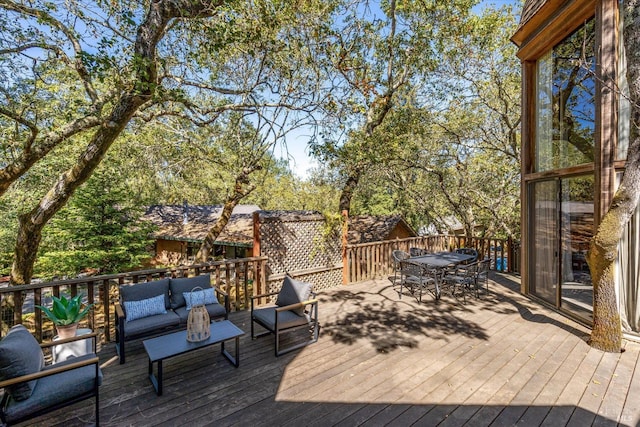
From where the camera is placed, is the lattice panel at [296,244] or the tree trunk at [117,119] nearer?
the tree trunk at [117,119]

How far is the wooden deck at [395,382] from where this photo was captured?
2680 mm

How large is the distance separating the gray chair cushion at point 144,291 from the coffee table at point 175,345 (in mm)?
938

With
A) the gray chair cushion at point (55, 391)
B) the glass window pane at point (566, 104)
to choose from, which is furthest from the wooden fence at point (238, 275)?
the glass window pane at point (566, 104)

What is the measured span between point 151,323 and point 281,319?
5.65 ft

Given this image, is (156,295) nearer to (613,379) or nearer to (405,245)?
(613,379)

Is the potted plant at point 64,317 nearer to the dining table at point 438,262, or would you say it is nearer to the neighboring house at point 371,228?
the dining table at point 438,262

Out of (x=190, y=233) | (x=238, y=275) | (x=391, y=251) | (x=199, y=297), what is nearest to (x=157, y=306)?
(x=199, y=297)

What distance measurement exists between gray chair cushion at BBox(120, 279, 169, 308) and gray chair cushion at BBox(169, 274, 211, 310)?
86mm

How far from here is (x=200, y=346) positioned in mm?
3285

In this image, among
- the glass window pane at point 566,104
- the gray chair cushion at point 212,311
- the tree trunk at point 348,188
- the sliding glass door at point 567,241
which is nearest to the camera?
the gray chair cushion at point 212,311

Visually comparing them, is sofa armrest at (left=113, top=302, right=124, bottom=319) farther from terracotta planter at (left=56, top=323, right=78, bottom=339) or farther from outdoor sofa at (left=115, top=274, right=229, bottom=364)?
terracotta planter at (left=56, top=323, right=78, bottom=339)

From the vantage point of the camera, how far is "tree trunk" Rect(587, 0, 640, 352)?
3564mm

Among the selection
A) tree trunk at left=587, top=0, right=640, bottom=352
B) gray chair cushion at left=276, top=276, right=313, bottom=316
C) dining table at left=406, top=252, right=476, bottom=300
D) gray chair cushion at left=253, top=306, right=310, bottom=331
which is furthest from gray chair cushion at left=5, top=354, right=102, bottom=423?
tree trunk at left=587, top=0, right=640, bottom=352

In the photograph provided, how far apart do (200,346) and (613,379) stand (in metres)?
4.67
